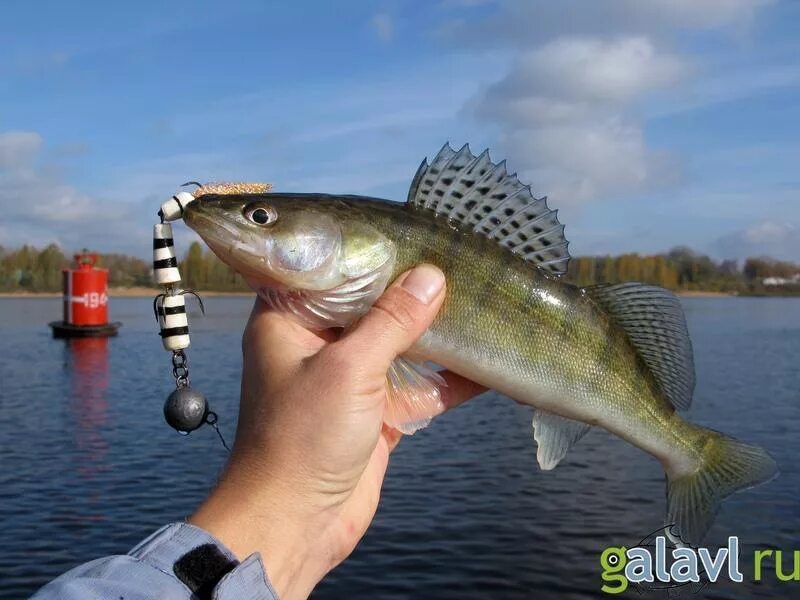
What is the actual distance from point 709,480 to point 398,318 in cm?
242

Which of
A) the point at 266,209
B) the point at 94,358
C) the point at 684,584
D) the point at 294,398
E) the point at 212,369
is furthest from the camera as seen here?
the point at 94,358

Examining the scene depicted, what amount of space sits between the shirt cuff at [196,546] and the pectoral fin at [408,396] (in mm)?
1414

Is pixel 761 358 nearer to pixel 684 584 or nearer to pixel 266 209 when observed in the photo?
pixel 684 584

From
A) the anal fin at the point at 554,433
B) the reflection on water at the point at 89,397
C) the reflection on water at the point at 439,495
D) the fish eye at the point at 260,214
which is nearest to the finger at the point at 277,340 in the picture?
the fish eye at the point at 260,214

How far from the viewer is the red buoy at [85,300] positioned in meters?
45.9

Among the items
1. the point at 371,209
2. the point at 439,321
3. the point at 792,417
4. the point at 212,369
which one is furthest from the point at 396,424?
the point at 212,369

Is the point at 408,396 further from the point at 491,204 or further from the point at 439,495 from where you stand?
the point at 439,495

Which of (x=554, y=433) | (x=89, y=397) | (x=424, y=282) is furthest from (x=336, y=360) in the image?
(x=89, y=397)

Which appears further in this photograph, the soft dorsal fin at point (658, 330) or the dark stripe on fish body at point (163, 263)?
the soft dorsal fin at point (658, 330)

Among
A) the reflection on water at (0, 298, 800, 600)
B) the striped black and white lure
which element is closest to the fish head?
the striped black and white lure

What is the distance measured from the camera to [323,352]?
390cm

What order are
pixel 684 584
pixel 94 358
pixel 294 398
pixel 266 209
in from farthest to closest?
pixel 94 358
pixel 684 584
pixel 266 209
pixel 294 398

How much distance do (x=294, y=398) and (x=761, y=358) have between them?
4648 centimetres

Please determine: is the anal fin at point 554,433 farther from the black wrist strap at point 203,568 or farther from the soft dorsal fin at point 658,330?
the black wrist strap at point 203,568
